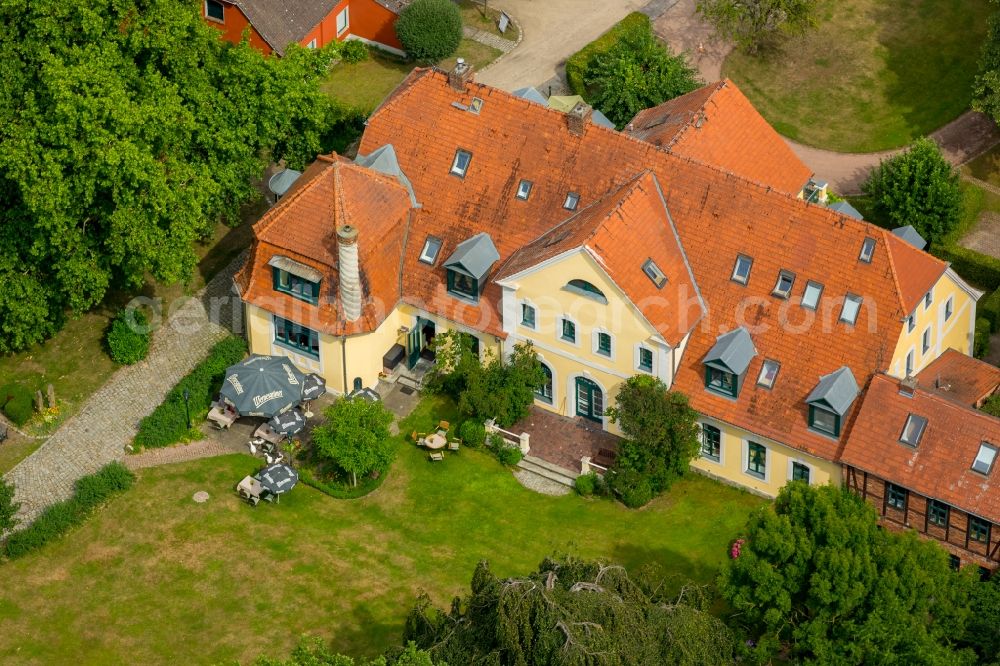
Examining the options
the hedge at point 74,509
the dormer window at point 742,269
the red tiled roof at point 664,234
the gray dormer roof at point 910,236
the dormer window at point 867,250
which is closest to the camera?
the hedge at point 74,509

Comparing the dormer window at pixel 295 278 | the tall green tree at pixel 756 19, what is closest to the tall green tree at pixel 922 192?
the tall green tree at pixel 756 19

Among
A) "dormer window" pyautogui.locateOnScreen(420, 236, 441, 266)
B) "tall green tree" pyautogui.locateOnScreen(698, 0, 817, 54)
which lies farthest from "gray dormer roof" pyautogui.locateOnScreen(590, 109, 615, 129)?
"tall green tree" pyautogui.locateOnScreen(698, 0, 817, 54)

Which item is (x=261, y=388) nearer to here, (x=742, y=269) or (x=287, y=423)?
(x=287, y=423)

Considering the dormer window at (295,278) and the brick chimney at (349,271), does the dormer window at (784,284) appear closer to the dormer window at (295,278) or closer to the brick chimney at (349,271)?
the brick chimney at (349,271)

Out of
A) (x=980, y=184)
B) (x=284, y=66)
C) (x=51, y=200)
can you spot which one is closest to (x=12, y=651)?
(x=51, y=200)

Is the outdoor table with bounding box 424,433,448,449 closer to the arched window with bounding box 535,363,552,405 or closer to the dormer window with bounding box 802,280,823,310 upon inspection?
the arched window with bounding box 535,363,552,405
